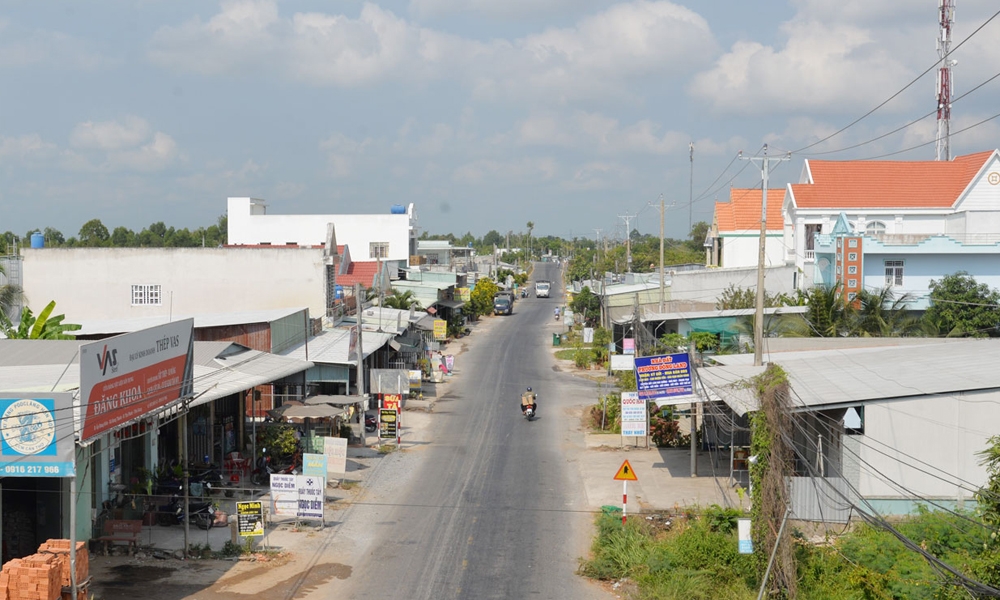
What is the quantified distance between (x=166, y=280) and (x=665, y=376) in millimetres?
24335

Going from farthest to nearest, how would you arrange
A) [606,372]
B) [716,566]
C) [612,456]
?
[606,372] < [612,456] < [716,566]

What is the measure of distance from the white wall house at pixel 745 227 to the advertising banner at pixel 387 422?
36385 millimetres

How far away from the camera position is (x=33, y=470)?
14.4 meters

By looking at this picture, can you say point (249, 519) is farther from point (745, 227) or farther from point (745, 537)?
point (745, 227)

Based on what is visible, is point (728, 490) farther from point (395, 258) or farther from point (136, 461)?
point (395, 258)

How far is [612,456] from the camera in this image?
28094 millimetres

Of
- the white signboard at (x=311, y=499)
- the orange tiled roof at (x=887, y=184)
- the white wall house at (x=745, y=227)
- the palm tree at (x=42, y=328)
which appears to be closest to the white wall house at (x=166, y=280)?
the palm tree at (x=42, y=328)

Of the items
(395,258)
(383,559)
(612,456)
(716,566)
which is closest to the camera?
(716,566)

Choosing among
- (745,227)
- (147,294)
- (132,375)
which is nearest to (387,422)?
(132,375)

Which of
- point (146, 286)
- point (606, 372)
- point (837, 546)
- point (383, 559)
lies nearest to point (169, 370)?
point (383, 559)

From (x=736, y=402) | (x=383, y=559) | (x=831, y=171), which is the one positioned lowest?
(x=383, y=559)

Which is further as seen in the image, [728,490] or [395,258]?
[395,258]

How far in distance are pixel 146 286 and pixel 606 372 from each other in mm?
22239

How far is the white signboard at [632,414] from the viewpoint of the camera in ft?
89.2
